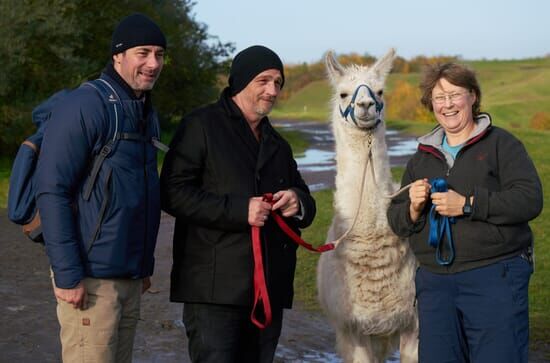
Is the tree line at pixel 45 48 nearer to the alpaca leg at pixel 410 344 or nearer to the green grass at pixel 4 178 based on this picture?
the green grass at pixel 4 178

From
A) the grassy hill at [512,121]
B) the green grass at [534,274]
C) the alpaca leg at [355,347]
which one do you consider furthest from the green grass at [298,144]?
the alpaca leg at [355,347]

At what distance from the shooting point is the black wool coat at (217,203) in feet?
11.2

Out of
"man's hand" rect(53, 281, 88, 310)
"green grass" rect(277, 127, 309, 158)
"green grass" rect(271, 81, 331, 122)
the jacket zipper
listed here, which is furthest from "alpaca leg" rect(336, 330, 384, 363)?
"green grass" rect(271, 81, 331, 122)

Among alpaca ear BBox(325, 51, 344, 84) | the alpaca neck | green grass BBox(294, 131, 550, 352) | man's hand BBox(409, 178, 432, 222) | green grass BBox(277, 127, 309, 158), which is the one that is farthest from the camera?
green grass BBox(277, 127, 309, 158)

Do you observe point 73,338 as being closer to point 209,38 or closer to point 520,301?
point 520,301

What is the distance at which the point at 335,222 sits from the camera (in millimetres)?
4656

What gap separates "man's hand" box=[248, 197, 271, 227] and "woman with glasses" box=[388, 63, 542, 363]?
2.06 ft

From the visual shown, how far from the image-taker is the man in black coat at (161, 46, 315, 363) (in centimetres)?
342

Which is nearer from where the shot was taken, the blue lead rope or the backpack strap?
the backpack strap

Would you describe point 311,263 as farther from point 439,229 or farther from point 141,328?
point 439,229

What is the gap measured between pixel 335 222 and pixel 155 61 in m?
1.72

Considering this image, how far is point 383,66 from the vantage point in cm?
482

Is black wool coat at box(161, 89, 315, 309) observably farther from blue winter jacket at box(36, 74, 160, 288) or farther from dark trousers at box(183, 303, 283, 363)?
blue winter jacket at box(36, 74, 160, 288)

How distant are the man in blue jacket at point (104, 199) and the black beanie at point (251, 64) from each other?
1.19ft
